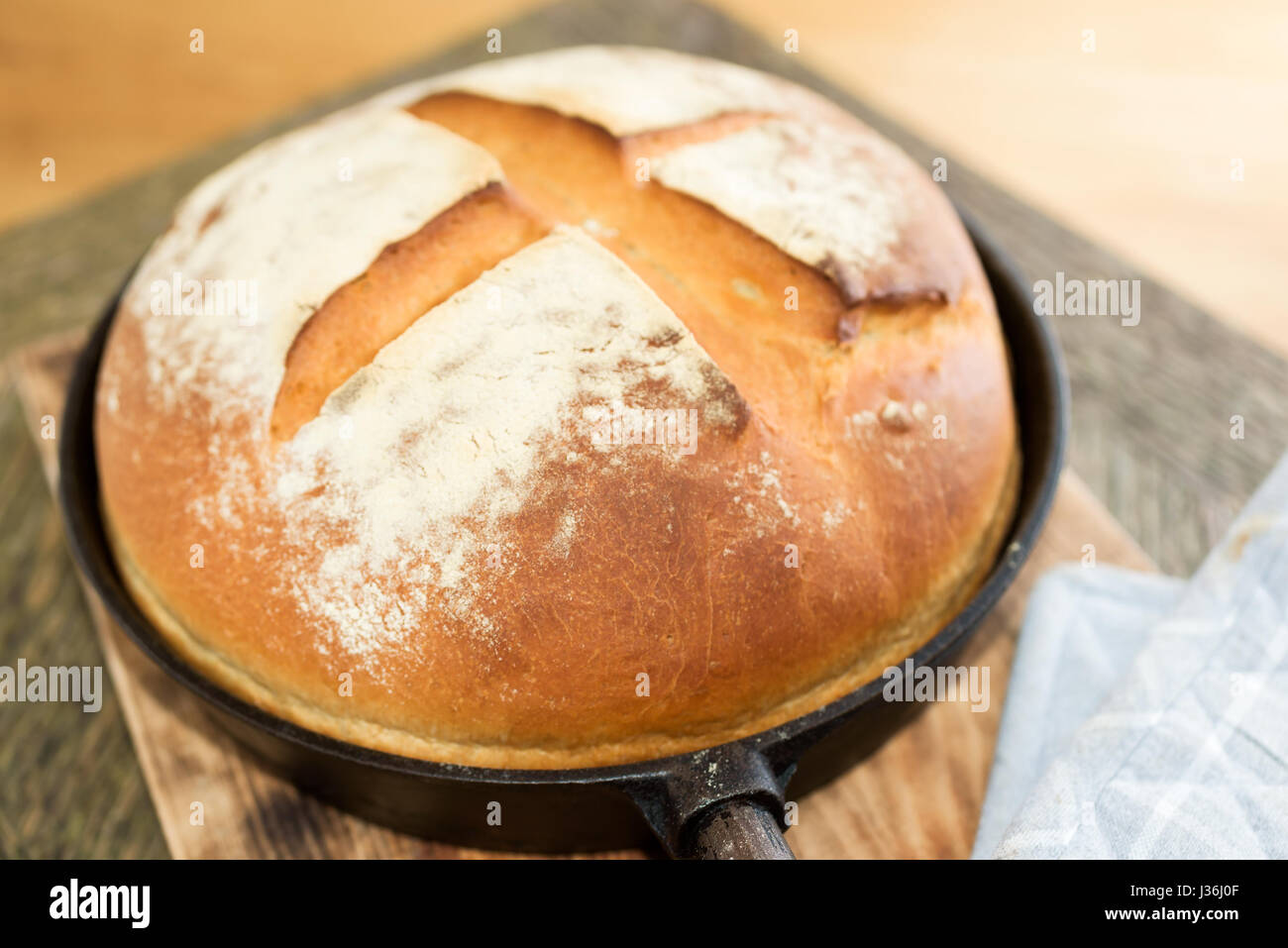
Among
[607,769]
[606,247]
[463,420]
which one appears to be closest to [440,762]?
[607,769]

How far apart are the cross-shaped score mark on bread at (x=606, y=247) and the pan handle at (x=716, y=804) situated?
0.87 ft

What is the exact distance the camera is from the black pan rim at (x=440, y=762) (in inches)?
27.5

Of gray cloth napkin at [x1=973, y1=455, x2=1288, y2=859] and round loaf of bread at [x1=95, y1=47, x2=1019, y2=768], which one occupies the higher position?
round loaf of bread at [x1=95, y1=47, x2=1019, y2=768]

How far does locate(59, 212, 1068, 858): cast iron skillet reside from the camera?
68 centimetres

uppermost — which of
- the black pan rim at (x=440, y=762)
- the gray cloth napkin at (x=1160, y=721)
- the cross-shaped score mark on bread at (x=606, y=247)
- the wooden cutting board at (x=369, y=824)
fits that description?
the cross-shaped score mark on bread at (x=606, y=247)

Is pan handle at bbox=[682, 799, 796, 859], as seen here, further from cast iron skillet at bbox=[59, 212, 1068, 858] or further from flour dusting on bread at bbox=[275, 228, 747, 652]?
flour dusting on bread at bbox=[275, 228, 747, 652]

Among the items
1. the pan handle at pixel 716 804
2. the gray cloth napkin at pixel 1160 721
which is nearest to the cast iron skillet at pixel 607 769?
the pan handle at pixel 716 804

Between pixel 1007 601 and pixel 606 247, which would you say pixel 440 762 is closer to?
pixel 606 247

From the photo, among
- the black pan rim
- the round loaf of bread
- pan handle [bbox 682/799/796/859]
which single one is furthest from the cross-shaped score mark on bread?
pan handle [bbox 682/799/796/859]

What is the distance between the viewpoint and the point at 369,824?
2.87ft

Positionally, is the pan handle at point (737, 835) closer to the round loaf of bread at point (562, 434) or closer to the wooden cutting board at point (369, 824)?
the round loaf of bread at point (562, 434)

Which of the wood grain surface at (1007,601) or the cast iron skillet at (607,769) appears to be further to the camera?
the wood grain surface at (1007,601)

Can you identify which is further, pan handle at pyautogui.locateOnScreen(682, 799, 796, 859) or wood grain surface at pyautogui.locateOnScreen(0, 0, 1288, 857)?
wood grain surface at pyautogui.locateOnScreen(0, 0, 1288, 857)
